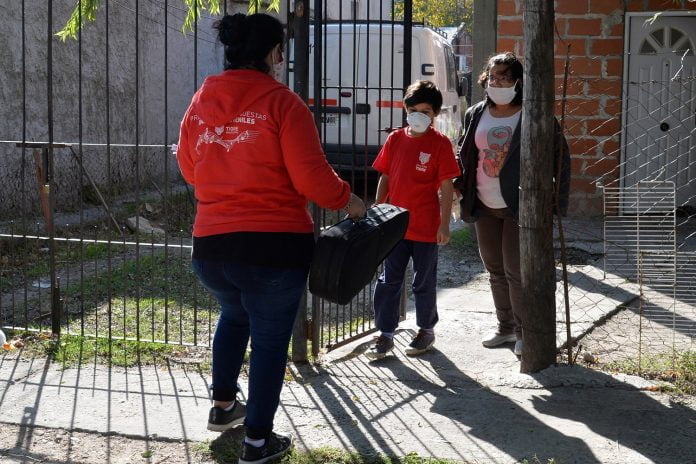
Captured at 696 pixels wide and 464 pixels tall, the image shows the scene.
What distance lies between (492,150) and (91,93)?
9.52 meters

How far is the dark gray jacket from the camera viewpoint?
5.03 m

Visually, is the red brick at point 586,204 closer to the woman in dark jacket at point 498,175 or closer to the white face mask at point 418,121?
the woman in dark jacket at point 498,175

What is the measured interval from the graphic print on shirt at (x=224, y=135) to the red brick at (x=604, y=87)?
7129 mm

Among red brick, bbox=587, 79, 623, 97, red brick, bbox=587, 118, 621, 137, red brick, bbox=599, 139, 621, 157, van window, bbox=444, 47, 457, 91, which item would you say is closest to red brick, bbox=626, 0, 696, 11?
red brick, bbox=587, 79, 623, 97

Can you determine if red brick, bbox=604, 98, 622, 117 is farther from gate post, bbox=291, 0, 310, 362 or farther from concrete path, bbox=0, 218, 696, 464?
gate post, bbox=291, 0, 310, 362

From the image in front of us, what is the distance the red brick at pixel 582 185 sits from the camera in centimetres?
1043

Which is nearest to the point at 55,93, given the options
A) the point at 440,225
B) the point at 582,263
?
the point at 582,263

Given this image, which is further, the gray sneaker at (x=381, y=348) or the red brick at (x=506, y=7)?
the red brick at (x=506, y=7)

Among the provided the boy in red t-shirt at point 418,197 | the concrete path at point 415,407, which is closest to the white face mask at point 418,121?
the boy in red t-shirt at point 418,197

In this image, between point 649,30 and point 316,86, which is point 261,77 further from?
point 649,30

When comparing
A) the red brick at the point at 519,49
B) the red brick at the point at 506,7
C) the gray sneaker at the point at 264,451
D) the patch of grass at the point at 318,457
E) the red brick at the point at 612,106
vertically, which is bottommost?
the patch of grass at the point at 318,457

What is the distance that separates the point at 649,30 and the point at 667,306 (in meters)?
4.73

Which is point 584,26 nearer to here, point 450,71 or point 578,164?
point 578,164

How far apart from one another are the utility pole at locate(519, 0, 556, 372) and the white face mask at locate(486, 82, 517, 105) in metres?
0.49
